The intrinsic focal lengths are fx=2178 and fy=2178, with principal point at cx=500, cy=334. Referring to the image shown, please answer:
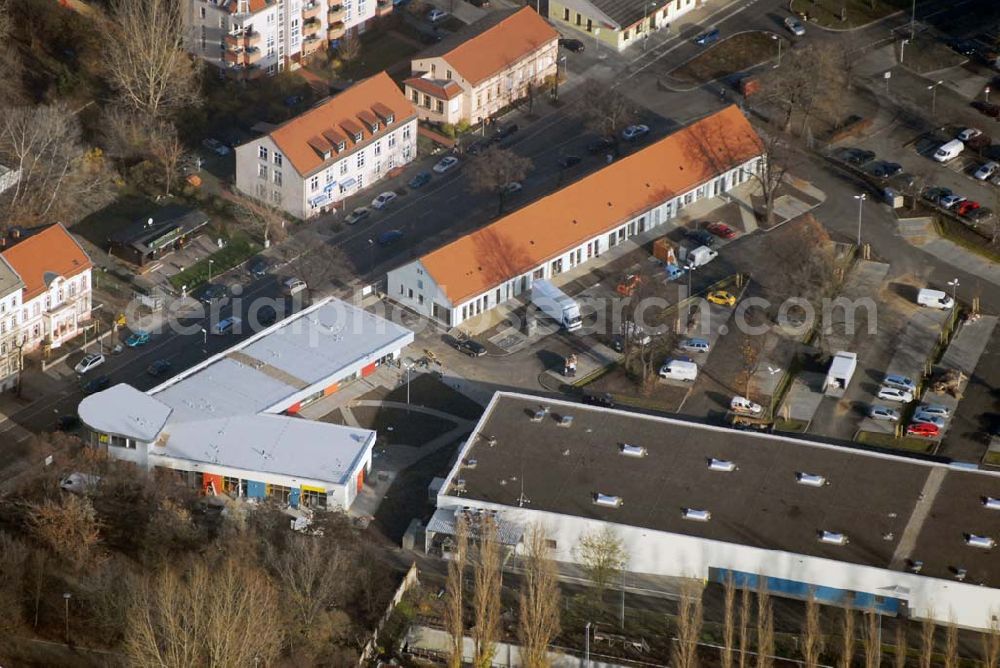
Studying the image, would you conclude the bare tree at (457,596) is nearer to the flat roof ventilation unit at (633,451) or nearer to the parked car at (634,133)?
the flat roof ventilation unit at (633,451)

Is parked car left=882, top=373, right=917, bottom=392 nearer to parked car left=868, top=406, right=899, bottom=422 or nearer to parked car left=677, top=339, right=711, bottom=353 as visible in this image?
parked car left=868, top=406, right=899, bottom=422

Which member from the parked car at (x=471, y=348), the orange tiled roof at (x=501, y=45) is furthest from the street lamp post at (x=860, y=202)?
the parked car at (x=471, y=348)

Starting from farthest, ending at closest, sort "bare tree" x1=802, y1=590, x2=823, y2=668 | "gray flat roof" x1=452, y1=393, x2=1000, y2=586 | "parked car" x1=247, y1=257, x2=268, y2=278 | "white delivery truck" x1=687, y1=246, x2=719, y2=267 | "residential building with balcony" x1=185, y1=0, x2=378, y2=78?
"residential building with balcony" x1=185, y1=0, x2=378, y2=78
"white delivery truck" x1=687, y1=246, x2=719, y2=267
"parked car" x1=247, y1=257, x2=268, y2=278
"gray flat roof" x1=452, y1=393, x2=1000, y2=586
"bare tree" x1=802, y1=590, x2=823, y2=668

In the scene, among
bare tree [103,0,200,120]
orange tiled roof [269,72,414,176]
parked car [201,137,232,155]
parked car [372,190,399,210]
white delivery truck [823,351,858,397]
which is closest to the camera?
white delivery truck [823,351,858,397]

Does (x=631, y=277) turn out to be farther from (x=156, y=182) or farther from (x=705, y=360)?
(x=156, y=182)

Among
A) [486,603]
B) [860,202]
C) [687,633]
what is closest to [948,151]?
[860,202]

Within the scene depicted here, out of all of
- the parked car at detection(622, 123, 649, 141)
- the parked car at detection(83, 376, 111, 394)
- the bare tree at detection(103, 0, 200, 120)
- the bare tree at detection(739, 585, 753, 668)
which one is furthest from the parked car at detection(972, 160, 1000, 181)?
the parked car at detection(83, 376, 111, 394)

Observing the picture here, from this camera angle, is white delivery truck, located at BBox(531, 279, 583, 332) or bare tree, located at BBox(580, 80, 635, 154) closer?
white delivery truck, located at BBox(531, 279, 583, 332)
